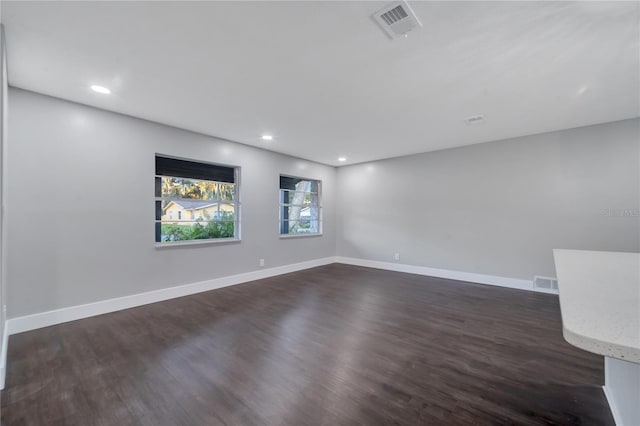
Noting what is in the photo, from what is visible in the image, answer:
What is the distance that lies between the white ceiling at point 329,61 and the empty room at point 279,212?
0.02 m

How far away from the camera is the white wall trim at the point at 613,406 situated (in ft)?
4.79

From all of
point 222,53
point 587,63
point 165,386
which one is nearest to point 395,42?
point 222,53

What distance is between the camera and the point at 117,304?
323cm

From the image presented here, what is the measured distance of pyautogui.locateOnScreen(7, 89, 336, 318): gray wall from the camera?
270cm

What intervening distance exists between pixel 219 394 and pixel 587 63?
12.8 ft

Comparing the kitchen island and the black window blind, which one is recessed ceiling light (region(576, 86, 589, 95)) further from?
the black window blind

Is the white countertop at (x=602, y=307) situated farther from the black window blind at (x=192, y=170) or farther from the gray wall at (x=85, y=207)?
the black window blind at (x=192, y=170)

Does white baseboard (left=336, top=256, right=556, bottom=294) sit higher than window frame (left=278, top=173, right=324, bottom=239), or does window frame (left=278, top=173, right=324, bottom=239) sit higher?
window frame (left=278, top=173, right=324, bottom=239)

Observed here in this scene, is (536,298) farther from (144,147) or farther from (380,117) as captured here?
(144,147)

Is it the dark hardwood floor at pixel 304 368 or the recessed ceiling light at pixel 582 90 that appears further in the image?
the recessed ceiling light at pixel 582 90

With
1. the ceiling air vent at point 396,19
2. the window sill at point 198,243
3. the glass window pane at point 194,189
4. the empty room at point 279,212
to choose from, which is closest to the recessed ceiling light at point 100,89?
the empty room at point 279,212

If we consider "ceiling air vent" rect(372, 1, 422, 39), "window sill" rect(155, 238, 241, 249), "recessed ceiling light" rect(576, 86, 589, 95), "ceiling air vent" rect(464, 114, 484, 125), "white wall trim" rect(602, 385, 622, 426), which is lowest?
"white wall trim" rect(602, 385, 622, 426)

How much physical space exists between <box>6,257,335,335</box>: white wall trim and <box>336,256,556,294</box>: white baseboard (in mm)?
2402

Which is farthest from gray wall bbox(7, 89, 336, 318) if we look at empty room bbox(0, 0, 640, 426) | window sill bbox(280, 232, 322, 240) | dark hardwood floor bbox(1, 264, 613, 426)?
window sill bbox(280, 232, 322, 240)
